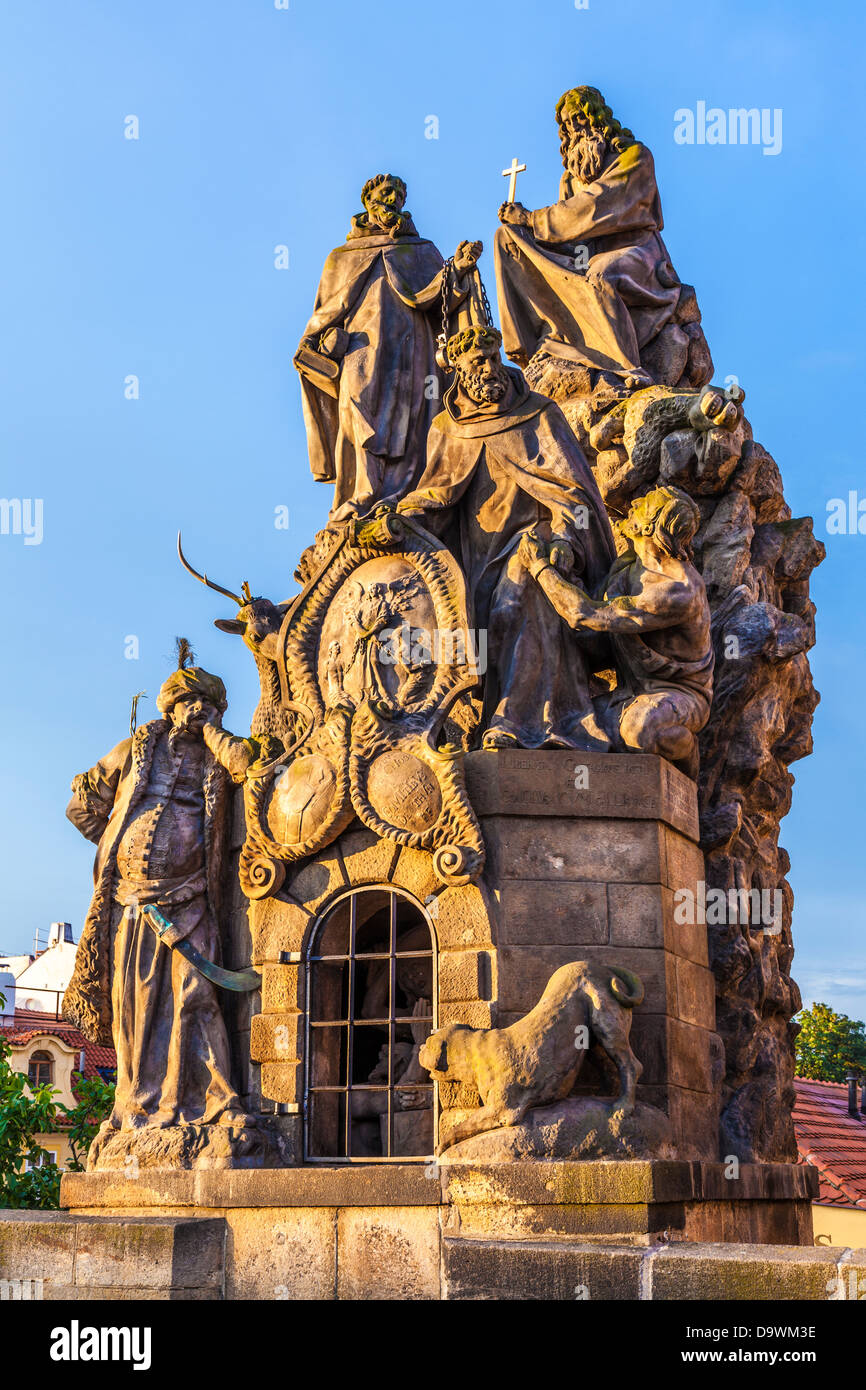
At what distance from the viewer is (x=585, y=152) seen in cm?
1315

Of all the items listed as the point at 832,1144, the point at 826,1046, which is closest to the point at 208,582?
the point at 832,1144

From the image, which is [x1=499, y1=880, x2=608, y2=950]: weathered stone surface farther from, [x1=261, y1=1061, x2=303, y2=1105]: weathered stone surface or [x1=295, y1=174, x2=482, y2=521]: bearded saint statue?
[x1=295, y1=174, x2=482, y2=521]: bearded saint statue

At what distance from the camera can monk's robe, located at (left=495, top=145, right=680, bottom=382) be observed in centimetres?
1256

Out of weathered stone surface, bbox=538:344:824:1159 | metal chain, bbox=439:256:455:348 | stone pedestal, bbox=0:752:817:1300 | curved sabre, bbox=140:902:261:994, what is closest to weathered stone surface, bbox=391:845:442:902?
stone pedestal, bbox=0:752:817:1300

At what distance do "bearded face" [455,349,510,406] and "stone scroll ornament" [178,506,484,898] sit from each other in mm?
999

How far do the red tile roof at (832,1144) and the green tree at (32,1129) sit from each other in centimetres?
847

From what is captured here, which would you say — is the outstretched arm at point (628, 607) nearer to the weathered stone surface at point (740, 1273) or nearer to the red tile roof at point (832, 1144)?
the weathered stone surface at point (740, 1273)

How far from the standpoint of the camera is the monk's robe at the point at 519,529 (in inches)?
379

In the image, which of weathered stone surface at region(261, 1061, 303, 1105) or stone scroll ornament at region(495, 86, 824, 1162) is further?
stone scroll ornament at region(495, 86, 824, 1162)

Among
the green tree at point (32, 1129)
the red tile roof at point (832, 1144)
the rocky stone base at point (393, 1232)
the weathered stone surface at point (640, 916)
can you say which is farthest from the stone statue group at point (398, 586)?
the red tile roof at point (832, 1144)

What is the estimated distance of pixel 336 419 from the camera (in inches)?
475

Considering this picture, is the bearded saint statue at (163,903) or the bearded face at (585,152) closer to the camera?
the bearded saint statue at (163,903)

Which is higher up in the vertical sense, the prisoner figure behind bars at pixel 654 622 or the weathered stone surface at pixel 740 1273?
the prisoner figure behind bars at pixel 654 622
